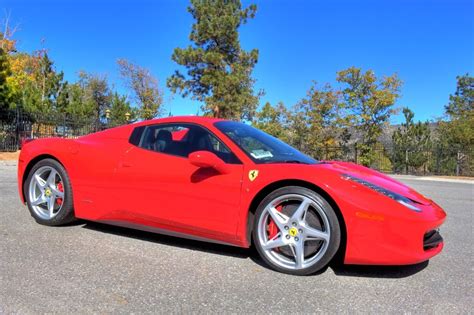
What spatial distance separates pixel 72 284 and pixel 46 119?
2051 centimetres

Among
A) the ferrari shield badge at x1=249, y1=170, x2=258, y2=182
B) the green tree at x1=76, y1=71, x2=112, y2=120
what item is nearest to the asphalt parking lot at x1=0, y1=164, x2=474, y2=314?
the ferrari shield badge at x1=249, y1=170, x2=258, y2=182

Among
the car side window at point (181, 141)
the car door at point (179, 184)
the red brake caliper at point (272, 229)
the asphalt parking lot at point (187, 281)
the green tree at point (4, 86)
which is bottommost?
the asphalt parking lot at point (187, 281)

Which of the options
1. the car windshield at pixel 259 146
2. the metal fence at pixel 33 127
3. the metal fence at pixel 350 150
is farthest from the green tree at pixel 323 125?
the car windshield at pixel 259 146

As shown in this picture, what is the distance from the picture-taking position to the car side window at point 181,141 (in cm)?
341

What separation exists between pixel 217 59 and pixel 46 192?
21832 millimetres

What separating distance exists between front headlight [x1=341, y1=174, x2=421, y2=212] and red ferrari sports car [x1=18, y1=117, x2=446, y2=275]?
14 mm

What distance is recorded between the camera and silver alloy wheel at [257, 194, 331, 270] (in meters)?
2.90

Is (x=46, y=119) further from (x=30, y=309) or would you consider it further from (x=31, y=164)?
(x=30, y=309)

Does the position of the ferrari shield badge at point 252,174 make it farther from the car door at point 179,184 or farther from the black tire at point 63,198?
the black tire at point 63,198

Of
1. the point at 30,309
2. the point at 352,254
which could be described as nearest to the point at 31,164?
the point at 30,309

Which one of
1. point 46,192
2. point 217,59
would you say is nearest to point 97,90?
point 217,59

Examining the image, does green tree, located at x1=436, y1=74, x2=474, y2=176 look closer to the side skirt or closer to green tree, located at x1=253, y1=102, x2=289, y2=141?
green tree, located at x1=253, y1=102, x2=289, y2=141

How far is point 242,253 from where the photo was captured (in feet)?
11.5

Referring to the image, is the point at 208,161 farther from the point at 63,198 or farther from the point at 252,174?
the point at 63,198
